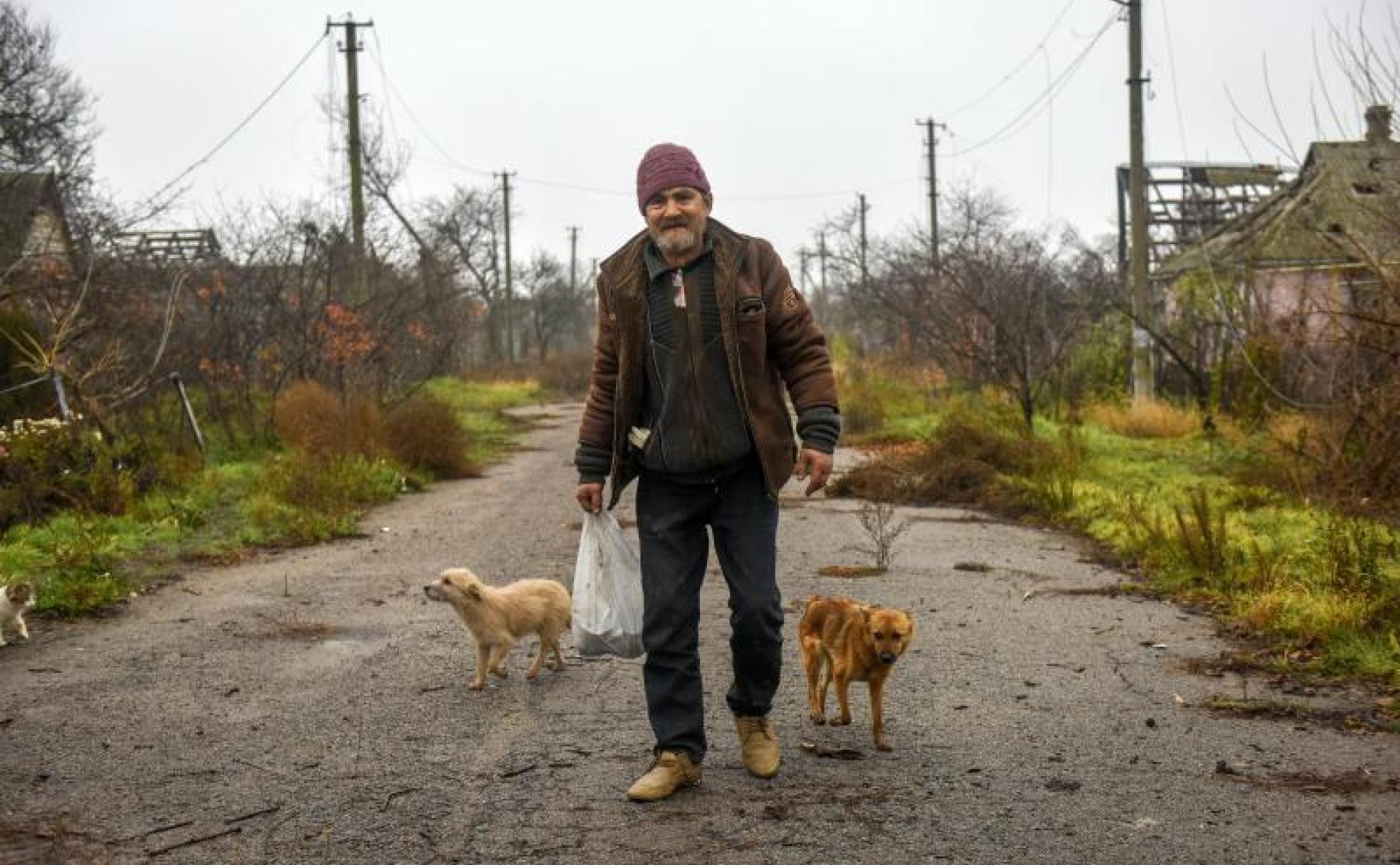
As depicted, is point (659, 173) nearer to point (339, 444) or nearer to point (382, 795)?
point (382, 795)

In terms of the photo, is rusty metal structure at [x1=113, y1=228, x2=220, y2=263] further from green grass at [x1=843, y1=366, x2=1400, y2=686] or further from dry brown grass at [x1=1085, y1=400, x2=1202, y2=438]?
dry brown grass at [x1=1085, y1=400, x2=1202, y2=438]

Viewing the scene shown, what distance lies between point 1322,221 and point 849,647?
69.2ft

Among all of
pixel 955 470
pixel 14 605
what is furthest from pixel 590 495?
pixel 955 470

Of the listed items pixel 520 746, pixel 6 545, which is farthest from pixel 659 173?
pixel 6 545

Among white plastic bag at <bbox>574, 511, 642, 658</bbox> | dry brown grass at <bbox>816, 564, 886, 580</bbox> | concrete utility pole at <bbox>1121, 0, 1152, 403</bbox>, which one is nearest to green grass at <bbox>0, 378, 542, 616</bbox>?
dry brown grass at <bbox>816, 564, 886, 580</bbox>

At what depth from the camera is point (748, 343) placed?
4879mm

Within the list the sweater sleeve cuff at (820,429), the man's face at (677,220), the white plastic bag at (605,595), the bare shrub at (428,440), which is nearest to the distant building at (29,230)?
the bare shrub at (428,440)

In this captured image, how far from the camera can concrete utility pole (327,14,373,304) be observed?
24.8 metres

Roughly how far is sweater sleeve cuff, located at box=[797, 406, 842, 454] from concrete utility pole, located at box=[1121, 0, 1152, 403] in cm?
1889

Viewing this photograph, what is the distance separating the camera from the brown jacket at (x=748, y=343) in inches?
192

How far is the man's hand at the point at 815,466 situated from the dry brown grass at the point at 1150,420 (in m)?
15.5

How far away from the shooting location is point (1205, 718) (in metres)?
5.92

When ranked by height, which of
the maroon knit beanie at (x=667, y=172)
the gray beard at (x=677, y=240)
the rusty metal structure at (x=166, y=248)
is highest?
the rusty metal structure at (x=166, y=248)

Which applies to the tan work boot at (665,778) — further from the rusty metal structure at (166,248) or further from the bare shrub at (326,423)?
the rusty metal structure at (166,248)
